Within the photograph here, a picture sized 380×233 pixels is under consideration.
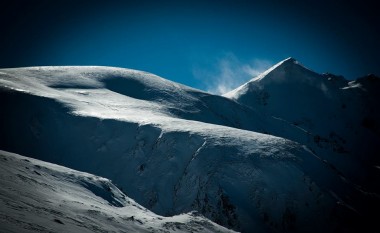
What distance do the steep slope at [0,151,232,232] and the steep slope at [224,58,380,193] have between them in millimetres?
44261

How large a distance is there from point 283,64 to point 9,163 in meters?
78.3

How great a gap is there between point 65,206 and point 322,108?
7403cm

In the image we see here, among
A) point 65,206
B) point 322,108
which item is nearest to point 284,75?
point 322,108

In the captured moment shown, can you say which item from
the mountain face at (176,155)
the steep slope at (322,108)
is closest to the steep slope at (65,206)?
the mountain face at (176,155)

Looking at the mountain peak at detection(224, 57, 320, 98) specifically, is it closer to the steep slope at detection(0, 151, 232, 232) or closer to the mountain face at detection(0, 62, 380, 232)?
the mountain face at detection(0, 62, 380, 232)

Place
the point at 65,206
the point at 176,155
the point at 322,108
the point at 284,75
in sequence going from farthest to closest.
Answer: the point at 284,75, the point at 322,108, the point at 176,155, the point at 65,206

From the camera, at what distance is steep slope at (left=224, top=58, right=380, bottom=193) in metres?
60.7

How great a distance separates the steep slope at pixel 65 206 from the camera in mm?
9484

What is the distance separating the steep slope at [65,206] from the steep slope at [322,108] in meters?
44.3

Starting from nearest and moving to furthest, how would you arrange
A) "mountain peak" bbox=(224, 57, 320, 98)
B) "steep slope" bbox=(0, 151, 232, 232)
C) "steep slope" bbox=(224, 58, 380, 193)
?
"steep slope" bbox=(0, 151, 232, 232) → "steep slope" bbox=(224, 58, 380, 193) → "mountain peak" bbox=(224, 57, 320, 98)

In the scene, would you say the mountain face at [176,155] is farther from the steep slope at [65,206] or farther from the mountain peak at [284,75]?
the mountain peak at [284,75]

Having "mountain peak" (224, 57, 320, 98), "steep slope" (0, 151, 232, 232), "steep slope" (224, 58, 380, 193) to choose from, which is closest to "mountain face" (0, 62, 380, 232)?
→ "steep slope" (0, 151, 232, 232)

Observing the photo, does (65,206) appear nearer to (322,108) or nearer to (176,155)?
(176,155)

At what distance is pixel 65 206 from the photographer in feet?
41.6
